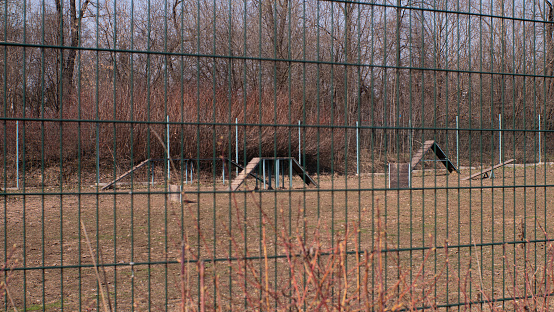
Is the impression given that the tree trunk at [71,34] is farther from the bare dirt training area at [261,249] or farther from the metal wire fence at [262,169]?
the bare dirt training area at [261,249]

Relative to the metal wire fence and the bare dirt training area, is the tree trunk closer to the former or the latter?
the metal wire fence

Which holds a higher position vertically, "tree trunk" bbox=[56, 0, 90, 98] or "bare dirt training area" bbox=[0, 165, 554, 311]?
"tree trunk" bbox=[56, 0, 90, 98]

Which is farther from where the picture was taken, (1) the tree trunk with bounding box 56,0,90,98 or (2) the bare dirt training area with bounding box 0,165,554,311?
(1) the tree trunk with bounding box 56,0,90,98

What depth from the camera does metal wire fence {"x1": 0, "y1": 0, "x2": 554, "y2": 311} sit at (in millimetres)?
2812

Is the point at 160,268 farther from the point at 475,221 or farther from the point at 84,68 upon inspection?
the point at 84,68

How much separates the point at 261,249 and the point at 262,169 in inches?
479

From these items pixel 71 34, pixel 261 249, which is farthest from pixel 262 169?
pixel 261 249

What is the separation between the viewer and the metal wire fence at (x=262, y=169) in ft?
9.23

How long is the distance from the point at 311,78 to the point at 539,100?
27.0 feet

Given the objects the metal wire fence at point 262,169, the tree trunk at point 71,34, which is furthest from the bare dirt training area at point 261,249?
the tree trunk at point 71,34

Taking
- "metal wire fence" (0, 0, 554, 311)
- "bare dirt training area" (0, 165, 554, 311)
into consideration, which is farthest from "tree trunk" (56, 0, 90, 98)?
"bare dirt training area" (0, 165, 554, 311)

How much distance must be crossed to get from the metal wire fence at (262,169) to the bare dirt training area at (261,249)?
1.7 inches

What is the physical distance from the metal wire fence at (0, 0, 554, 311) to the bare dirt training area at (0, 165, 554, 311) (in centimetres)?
4

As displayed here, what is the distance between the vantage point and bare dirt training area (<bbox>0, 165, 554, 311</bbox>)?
212 cm
